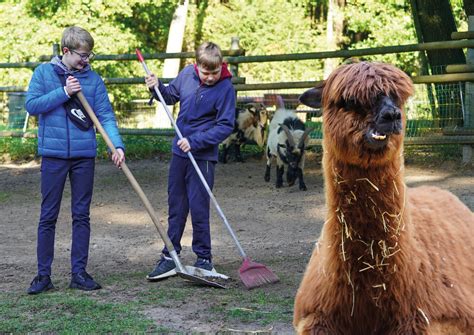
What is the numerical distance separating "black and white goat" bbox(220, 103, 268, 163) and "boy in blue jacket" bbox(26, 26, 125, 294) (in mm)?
7432

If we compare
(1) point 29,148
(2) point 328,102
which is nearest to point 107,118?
(2) point 328,102

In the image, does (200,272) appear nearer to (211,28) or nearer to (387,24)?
(387,24)

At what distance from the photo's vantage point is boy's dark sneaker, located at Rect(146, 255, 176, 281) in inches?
240

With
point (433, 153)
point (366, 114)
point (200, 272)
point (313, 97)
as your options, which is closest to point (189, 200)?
point (200, 272)

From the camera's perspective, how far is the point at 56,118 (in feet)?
19.1

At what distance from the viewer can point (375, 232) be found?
323 cm

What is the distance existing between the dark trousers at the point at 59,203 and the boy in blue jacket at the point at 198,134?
1.86 ft

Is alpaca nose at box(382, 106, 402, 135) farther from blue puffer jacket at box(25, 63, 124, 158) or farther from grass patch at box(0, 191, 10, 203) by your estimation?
grass patch at box(0, 191, 10, 203)

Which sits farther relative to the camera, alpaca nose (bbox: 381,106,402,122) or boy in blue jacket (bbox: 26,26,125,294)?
boy in blue jacket (bbox: 26,26,125,294)

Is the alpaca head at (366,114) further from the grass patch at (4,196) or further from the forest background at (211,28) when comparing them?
the forest background at (211,28)

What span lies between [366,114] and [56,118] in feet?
10.6

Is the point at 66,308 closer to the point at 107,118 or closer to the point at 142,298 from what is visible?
the point at 142,298

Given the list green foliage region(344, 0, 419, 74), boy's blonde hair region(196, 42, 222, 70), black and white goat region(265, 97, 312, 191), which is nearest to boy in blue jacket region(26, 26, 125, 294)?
boy's blonde hair region(196, 42, 222, 70)

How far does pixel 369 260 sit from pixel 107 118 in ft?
10.8
